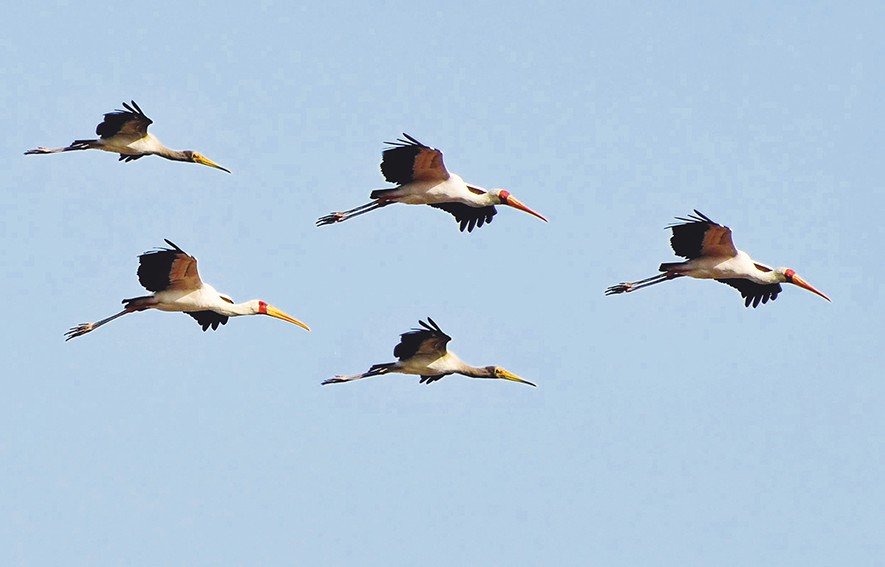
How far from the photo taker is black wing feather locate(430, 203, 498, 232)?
3934cm

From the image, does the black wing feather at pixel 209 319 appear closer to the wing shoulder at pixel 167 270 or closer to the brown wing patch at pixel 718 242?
the wing shoulder at pixel 167 270

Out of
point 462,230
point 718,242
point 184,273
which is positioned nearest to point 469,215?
point 462,230

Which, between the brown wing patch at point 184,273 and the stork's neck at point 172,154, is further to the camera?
the stork's neck at point 172,154

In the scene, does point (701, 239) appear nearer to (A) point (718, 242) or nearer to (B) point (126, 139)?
(A) point (718, 242)

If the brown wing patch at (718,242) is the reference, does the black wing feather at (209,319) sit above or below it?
below

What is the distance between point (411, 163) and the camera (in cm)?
3656

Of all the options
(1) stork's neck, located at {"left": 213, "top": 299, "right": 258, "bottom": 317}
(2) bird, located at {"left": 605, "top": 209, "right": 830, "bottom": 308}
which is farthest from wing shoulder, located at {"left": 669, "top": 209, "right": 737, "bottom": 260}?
(1) stork's neck, located at {"left": 213, "top": 299, "right": 258, "bottom": 317}

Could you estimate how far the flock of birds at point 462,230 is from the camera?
115 feet

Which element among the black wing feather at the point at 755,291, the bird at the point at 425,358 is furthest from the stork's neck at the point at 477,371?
the black wing feather at the point at 755,291

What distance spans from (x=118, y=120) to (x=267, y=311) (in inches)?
161

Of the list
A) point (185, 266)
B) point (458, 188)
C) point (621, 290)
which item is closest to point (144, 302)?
point (185, 266)

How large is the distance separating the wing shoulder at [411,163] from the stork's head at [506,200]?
6.21ft

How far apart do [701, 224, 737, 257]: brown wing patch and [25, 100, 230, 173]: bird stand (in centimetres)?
950

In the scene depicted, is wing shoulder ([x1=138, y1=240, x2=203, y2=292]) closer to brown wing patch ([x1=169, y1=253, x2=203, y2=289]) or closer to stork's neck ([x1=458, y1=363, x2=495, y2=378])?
brown wing patch ([x1=169, y1=253, x2=203, y2=289])
